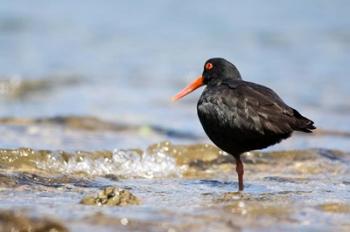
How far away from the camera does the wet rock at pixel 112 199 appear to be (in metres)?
4.96

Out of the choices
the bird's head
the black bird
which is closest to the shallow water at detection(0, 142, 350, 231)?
the black bird

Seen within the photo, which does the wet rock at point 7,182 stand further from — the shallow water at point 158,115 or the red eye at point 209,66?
the red eye at point 209,66

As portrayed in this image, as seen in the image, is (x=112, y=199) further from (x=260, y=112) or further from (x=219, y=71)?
(x=219, y=71)

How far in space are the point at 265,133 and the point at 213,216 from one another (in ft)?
4.25

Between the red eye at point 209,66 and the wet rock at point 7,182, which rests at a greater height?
the red eye at point 209,66

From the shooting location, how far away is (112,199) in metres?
4.97

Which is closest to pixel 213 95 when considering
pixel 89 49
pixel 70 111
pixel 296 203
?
pixel 296 203

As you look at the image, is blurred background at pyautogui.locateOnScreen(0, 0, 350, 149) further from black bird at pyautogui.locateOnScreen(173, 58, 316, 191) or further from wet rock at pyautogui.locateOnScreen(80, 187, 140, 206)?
wet rock at pyautogui.locateOnScreen(80, 187, 140, 206)

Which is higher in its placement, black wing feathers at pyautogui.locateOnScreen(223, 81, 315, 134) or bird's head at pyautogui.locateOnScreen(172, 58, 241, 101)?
bird's head at pyautogui.locateOnScreen(172, 58, 241, 101)

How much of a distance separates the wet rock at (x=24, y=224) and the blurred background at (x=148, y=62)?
11.2 ft

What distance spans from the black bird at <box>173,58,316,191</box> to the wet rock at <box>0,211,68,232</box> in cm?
195

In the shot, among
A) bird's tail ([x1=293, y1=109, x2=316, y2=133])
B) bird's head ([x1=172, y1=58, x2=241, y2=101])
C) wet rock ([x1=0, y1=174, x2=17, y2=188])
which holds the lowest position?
wet rock ([x1=0, y1=174, x2=17, y2=188])

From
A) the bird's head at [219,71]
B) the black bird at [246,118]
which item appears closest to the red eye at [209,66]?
the bird's head at [219,71]

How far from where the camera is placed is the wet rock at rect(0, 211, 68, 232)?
4.34 meters
